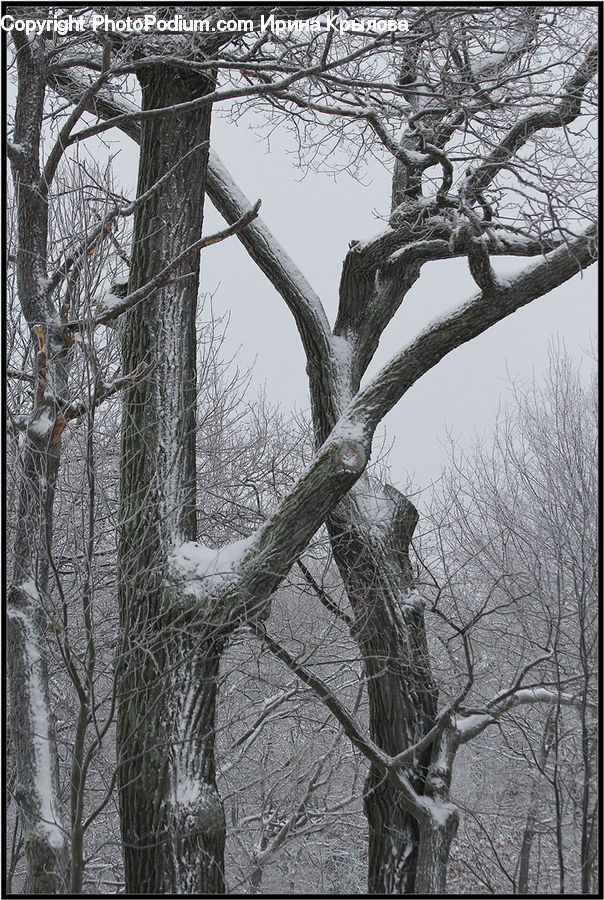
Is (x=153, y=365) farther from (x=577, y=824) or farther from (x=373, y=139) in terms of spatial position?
(x=577, y=824)

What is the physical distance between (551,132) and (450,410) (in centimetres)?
1185

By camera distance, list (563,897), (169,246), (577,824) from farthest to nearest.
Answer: (577,824)
(563,897)
(169,246)

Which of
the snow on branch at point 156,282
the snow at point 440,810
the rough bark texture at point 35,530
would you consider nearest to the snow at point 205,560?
the rough bark texture at point 35,530

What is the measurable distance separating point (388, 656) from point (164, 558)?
2156 millimetres

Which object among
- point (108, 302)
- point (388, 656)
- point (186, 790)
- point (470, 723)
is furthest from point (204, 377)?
point (186, 790)

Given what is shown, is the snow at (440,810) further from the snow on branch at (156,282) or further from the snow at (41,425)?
the snow on branch at (156,282)

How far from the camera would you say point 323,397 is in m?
6.15

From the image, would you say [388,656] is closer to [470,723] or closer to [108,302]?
[470,723]

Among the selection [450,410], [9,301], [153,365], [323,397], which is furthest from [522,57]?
[450,410]

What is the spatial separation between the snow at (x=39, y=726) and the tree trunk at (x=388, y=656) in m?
2.21

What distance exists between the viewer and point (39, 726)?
3852mm

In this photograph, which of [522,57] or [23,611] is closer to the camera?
[23,611]

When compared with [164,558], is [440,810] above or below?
below

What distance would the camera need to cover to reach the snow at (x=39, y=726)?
3744mm
